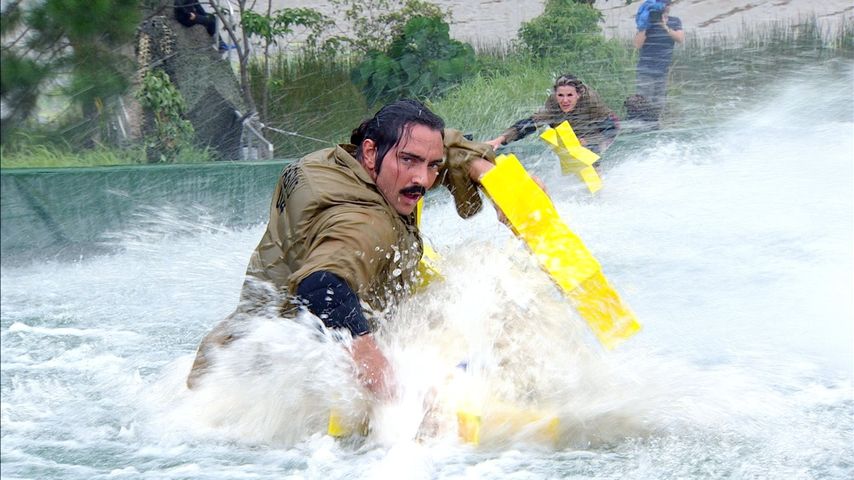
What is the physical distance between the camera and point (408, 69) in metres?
8.68

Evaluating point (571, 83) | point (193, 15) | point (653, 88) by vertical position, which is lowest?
point (653, 88)

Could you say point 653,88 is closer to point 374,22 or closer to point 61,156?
point 374,22

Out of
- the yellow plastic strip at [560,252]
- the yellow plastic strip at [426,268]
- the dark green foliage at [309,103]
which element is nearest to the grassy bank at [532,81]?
the dark green foliage at [309,103]

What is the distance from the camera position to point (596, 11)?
9055 millimetres

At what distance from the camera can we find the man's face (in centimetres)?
275

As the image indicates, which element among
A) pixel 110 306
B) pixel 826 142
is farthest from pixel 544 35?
pixel 110 306

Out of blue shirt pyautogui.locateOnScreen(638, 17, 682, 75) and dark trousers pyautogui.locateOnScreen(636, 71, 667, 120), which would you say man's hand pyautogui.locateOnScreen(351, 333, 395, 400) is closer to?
dark trousers pyautogui.locateOnScreen(636, 71, 667, 120)

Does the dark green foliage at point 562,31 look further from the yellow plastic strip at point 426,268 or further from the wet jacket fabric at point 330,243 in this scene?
the wet jacket fabric at point 330,243

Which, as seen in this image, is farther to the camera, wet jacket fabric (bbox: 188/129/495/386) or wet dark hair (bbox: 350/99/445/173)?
wet dark hair (bbox: 350/99/445/173)

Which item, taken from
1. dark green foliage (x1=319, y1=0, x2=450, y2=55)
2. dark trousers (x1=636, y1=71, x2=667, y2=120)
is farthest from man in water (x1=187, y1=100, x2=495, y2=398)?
dark green foliage (x1=319, y1=0, x2=450, y2=55)

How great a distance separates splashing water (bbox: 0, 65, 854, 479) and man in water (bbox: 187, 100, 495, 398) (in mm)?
83

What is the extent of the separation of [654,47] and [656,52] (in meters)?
0.06

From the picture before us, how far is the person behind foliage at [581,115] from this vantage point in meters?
6.73

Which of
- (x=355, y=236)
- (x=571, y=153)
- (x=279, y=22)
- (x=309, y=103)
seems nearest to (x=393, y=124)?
(x=355, y=236)
